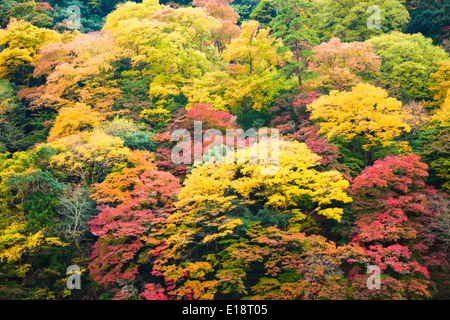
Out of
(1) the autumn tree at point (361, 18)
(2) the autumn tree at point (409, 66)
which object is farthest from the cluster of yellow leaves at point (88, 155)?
(1) the autumn tree at point (361, 18)

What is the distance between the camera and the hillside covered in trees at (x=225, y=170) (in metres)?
13.2

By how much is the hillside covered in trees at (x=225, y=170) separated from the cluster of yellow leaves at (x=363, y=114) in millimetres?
114

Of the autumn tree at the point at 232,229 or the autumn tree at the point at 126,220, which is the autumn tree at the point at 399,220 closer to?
the autumn tree at the point at 232,229

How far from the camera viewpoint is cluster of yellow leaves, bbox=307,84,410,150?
16656 millimetres

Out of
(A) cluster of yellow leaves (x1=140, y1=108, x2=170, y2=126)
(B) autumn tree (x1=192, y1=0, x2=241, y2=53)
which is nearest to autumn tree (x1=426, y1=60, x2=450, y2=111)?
(A) cluster of yellow leaves (x1=140, y1=108, x2=170, y2=126)

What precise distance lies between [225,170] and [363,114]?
7.80 meters

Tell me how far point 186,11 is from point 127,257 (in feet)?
75.1

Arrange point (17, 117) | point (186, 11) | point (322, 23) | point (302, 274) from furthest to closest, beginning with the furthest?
point (322, 23), point (186, 11), point (17, 117), point (302, 274)

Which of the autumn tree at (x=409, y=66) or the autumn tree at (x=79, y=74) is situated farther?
the autumn tree at (x=79, y=74)

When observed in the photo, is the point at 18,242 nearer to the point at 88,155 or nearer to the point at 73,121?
the point at 88,155

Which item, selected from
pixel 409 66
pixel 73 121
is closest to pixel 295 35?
pixel 409 66

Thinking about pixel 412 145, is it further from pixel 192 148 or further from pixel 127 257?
pixel 127 257

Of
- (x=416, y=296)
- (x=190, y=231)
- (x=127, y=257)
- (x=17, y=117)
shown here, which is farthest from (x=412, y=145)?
(x=17, y=117)

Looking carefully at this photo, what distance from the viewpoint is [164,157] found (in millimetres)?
18375
